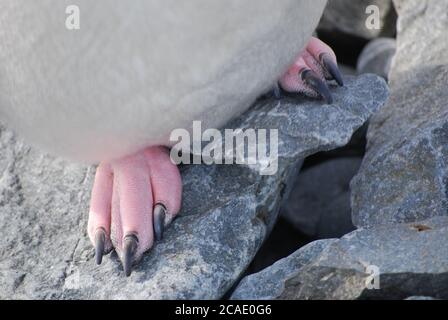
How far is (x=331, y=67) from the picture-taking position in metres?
2.02

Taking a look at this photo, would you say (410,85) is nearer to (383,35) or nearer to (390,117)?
(390,117)

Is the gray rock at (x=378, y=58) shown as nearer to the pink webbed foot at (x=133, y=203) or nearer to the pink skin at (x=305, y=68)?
the pink skin at (x=305, y=68)

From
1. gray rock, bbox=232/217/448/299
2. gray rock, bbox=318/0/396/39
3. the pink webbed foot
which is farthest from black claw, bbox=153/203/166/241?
gray rock, bbox=318/0/396/39

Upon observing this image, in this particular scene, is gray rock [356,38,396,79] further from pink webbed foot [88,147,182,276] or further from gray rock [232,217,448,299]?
gray rock [232,217,448,299]

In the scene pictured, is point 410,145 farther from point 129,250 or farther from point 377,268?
point 129,250

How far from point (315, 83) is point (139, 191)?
1.38 ft

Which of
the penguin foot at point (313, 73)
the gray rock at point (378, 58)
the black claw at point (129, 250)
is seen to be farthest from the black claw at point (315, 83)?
the gray rock at point (378, 58)

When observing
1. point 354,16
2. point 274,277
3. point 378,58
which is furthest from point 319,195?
point 274,277

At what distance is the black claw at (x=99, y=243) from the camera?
1812 mm

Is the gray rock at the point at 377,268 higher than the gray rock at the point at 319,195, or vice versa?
the gray rock at the point at 377,268

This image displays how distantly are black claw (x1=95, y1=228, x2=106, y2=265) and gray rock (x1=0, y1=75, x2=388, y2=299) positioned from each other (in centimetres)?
2

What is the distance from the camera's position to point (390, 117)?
7.17 feet

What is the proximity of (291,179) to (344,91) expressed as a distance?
0.86 ft

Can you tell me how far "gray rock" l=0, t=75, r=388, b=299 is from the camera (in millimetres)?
1753
